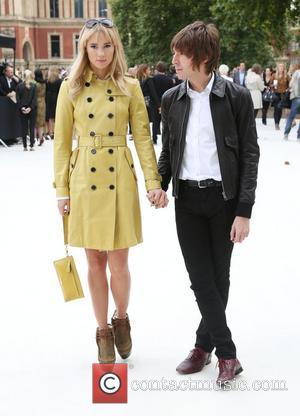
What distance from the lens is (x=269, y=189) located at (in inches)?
381

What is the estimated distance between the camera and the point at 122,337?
394 centimetres

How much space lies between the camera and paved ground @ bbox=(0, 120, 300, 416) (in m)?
3.47

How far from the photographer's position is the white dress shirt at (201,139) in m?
3.43

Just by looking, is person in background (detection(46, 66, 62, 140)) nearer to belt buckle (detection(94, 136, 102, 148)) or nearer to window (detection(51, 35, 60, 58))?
belt buckle (detection(94, 136, 102, 148))

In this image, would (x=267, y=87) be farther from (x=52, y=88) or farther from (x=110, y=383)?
(x=110, y=383)

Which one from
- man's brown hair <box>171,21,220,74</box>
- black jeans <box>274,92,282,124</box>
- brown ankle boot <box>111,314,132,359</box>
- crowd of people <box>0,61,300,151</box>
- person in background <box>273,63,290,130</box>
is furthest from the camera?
black jeans <box>274,92,282,124</box>

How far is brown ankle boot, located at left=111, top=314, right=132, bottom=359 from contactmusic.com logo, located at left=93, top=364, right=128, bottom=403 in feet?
0.40

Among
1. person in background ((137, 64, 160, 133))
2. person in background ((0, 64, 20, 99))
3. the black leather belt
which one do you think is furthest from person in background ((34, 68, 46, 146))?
the black leather belt

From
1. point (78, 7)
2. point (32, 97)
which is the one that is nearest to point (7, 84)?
point (32, 97)

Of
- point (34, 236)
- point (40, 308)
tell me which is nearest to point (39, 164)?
point (34, 236)

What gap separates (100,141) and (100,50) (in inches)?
18.4

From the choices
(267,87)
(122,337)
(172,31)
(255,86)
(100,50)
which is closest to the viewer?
(100,50)

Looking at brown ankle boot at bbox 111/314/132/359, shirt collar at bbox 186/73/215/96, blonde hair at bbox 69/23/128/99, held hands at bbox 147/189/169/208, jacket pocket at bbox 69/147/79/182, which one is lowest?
brown ankle boot at bbox 111/314/132/359

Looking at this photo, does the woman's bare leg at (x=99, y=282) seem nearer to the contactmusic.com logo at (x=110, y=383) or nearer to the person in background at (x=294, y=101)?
the contactmusic.com logo at (x=110, y=383)
